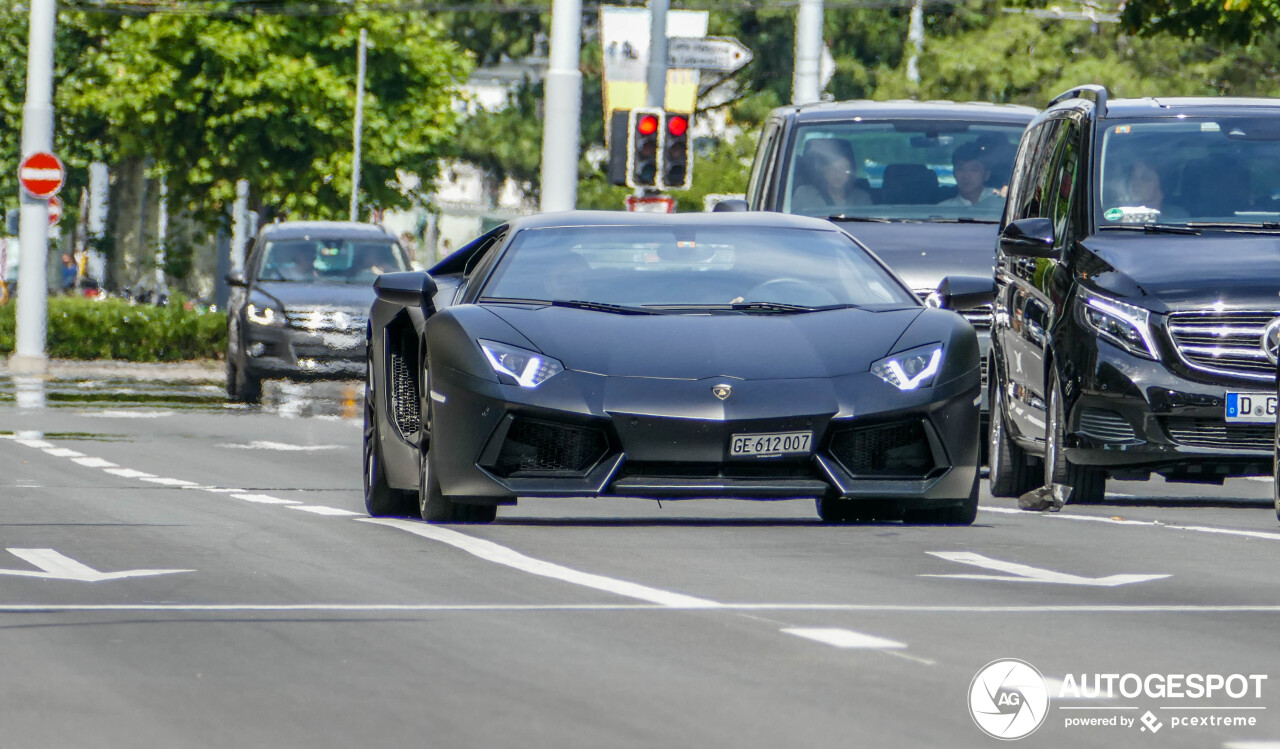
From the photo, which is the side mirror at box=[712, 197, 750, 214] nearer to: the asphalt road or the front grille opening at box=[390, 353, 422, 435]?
the asphalt road

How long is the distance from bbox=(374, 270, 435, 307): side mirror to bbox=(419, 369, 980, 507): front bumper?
0.77 m

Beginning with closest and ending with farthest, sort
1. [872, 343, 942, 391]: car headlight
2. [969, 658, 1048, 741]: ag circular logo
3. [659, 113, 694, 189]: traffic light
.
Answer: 1. [969, 658, 1048, 741]: ag circular logo
2. [872, 343, 942, 391]: car headlight
3. [659, 113, 694, 189]: traffic light

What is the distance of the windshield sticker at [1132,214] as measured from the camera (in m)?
13.1

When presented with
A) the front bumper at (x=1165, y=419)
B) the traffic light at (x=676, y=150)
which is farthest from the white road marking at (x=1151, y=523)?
the traffic light at (x=676, y=150)

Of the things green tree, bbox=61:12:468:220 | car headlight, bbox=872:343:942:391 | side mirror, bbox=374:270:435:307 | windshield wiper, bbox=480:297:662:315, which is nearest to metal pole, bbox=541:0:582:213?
side mirror, bbox=374:270:435:307

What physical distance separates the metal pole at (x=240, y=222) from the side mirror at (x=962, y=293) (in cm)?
4317

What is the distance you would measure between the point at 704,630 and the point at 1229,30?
17470mm

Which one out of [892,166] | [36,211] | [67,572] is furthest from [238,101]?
[67,572]

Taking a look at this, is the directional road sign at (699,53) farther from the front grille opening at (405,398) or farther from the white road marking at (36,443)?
the front grille opening at (405,398)

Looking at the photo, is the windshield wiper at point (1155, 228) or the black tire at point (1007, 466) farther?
the black tire at point (1007, 466)

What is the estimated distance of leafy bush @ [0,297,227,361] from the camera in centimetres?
3606

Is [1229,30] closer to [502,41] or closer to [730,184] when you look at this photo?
[730,184]

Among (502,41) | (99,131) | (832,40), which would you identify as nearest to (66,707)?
(99,131)

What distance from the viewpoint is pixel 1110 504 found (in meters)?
13.5
